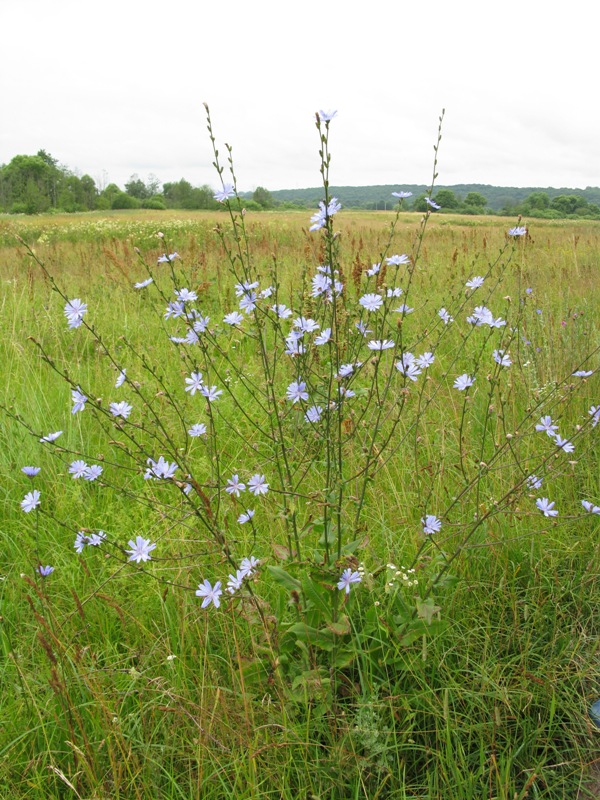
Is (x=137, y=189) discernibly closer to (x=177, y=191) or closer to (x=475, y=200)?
(x=177, y=191)

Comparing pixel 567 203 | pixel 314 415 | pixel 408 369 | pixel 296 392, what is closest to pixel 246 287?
pixel 296 392

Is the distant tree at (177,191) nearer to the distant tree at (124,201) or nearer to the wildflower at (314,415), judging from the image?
the distant tree at (124,201)

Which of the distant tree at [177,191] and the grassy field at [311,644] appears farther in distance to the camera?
the distant tree at [177,191]

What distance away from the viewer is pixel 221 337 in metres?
4.48

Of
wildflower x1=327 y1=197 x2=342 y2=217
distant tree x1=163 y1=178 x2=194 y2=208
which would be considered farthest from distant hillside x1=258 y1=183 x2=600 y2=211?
distant tree x1=163 y1=178 x2=194 y2=208

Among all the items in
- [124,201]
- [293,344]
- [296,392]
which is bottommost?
[296,392]

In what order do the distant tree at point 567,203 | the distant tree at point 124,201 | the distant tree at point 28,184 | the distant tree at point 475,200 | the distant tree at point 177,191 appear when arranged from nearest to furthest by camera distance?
the distant tree at point 567,203 < the distant tree at point 475,200 < the distant tree at point 28,184 < the distant tree at point 124,201 < the distant tree at point 177,191

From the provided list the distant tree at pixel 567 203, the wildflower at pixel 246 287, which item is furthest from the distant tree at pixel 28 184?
the wildflower at pixel 246 287

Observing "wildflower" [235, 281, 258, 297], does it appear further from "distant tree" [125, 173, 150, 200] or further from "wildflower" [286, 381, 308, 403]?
"distant tree" [125, 173, 150, 200]

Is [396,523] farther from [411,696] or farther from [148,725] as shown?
[148,725]

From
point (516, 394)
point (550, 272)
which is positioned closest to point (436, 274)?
point (550, 272)

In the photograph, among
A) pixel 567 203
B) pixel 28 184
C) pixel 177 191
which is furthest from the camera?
pixel 177 191

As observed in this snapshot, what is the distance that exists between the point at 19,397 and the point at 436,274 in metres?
4.71

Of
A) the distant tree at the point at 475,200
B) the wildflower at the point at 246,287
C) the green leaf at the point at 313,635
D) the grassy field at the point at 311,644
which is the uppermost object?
the distant tree at the point at 475,200
